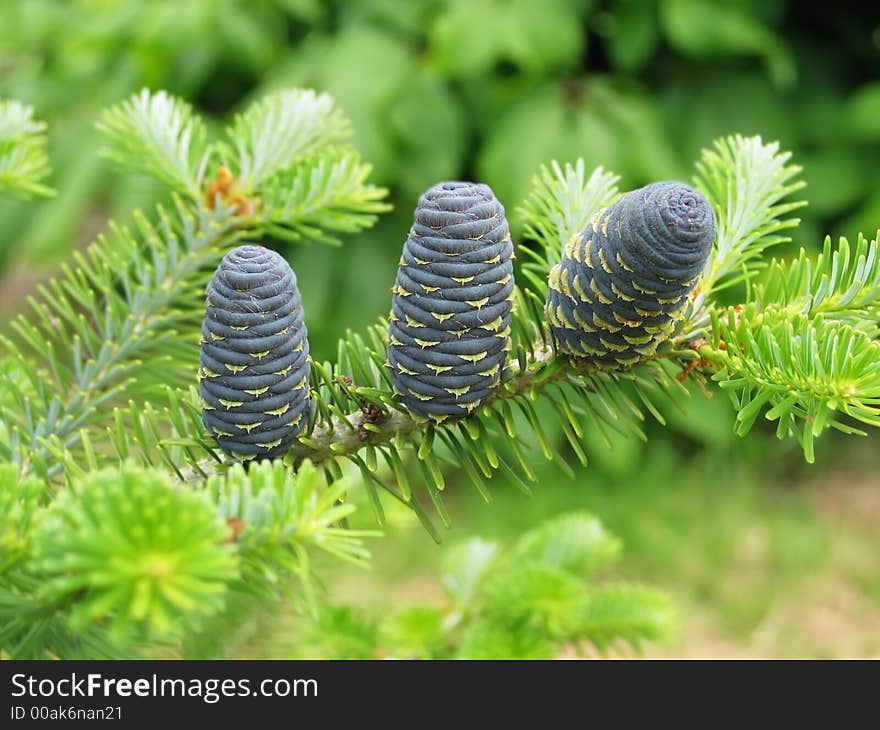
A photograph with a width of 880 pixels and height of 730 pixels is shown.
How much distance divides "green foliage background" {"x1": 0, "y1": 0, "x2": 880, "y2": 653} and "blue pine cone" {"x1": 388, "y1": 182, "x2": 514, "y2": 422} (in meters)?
1.71

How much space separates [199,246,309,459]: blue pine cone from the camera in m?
0.44

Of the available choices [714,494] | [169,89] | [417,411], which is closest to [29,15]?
[169,89]

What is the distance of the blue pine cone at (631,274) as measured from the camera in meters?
0.42

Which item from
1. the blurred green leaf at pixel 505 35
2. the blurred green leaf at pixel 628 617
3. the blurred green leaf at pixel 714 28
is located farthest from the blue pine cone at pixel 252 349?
the blurred green leaf at pixel 714 28

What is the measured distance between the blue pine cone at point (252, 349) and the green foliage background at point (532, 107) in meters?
1.73

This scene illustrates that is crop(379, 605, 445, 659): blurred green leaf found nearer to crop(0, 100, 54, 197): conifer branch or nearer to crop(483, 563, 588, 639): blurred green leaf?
crop(483, 563, 588, 639): blurred green leaf

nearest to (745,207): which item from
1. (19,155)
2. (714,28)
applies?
(19,155)

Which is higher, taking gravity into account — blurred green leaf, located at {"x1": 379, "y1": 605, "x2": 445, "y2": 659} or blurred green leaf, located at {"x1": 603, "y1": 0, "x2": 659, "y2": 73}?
blurred green leaf, located at {"x1": 603, "y1": 0, "x2": 659, "y2": 73}

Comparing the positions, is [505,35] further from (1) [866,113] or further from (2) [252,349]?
(2) [252,349]

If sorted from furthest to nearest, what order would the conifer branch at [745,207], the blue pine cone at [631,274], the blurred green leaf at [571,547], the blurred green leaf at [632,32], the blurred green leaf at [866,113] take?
the blurred green leaf at [632,32] → the blurred green leaf at [866,113] → the blurred green leaf at [571,547] → the conifer branch at [745,207] → the blue pine cone at [631,274]

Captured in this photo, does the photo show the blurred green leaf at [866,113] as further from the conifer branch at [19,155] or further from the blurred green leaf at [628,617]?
the conifer branch at [19,155]

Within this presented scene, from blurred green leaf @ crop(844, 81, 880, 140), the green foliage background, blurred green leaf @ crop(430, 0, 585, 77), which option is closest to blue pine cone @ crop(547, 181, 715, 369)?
the green foliage background

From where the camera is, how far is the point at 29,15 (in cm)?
259
